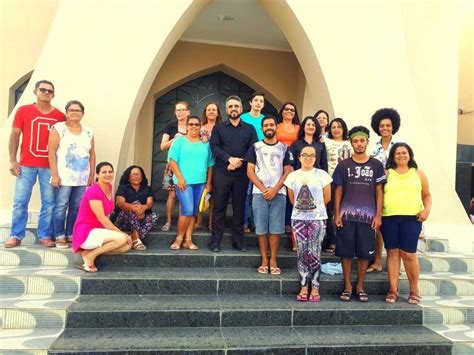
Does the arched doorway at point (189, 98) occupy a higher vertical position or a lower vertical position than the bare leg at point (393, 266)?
higher

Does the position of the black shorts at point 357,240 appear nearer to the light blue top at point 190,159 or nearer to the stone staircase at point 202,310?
the stone staircase at point 202,310

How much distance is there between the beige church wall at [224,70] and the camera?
24.0ft

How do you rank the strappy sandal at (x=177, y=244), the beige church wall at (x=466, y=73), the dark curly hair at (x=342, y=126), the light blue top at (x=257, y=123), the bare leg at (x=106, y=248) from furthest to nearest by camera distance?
the beige church wall at (x=466, y=73)
the light blue top at (x=257, y=123)
the dark curly hair at (x=342, y=126)
the strappy sandal at (x=177, y=244)
the bare leg at (x=106, y=248)

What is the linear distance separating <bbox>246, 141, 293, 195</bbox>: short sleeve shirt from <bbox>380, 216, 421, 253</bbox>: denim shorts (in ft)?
3.52

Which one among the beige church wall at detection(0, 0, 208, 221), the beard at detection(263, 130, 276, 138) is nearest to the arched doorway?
the beige church wall at detection(0, 0, 208, 221)

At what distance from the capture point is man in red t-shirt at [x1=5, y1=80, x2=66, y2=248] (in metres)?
3.93

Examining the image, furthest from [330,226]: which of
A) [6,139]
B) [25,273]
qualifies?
[6,139]

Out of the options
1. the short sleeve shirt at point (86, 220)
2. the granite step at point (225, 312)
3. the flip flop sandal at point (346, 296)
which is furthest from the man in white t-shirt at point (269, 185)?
the short sleeve shirt at point (86, 220)

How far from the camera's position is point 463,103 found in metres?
10.8

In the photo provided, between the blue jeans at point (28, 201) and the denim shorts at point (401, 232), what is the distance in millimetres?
3632

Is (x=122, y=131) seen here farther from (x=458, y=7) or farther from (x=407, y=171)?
(x=458, y=7)

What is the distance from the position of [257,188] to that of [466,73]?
10.3 metres

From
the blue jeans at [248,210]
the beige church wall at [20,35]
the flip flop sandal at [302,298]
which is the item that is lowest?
the flip flop sandal at [302,298]

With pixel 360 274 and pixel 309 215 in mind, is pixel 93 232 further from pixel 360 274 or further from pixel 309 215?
pixel 360 274
